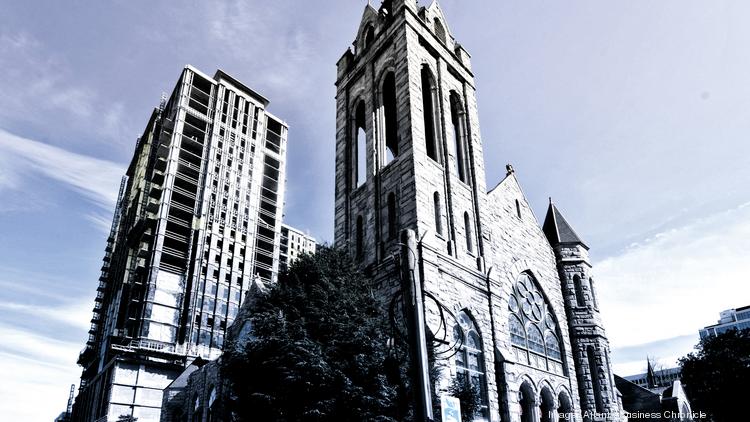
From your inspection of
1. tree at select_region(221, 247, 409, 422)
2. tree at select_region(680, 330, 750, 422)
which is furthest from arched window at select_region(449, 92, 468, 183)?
tree at select_region(680, 330, 750, 422)

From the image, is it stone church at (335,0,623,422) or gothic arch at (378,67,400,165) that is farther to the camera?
gothic arch at (378,67,400,165)

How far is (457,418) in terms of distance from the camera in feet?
25.5

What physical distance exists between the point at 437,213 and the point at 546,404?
943cm

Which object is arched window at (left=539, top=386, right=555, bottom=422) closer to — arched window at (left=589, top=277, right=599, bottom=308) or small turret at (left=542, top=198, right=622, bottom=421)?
small turret at (left=542, top=198, right=622, bottom=421)

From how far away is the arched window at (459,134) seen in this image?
79.3 ft

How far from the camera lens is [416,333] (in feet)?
24.0

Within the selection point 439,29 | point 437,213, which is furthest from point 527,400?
point 439,29

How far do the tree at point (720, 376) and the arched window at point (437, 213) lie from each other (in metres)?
26.8

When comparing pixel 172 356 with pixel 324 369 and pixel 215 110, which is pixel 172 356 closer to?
pixel 215 110

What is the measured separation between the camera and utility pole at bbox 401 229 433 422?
6.90m

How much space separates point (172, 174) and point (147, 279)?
15.2 meters

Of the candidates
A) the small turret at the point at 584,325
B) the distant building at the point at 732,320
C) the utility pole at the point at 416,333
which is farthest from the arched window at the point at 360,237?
the distant building at the point at 732,320

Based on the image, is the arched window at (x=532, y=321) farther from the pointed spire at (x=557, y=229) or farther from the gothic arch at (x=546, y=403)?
the pointed spire at (x=557, y=229)

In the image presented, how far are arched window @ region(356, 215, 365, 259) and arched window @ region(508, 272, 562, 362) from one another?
710cm
